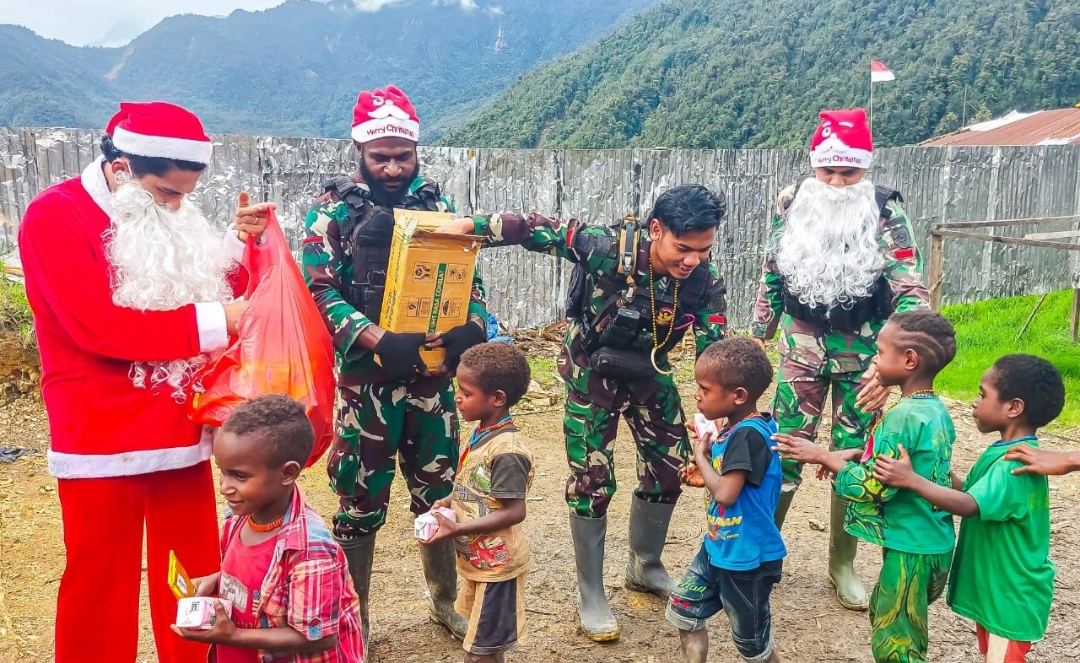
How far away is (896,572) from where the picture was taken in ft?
9.08

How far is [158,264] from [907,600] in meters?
2.68

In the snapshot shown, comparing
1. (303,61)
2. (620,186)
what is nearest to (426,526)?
(620,186)

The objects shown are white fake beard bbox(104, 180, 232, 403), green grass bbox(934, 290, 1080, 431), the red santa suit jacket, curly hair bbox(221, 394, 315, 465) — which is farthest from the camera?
green grass bbox(934, 290, 1080, 431)

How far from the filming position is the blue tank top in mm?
2775

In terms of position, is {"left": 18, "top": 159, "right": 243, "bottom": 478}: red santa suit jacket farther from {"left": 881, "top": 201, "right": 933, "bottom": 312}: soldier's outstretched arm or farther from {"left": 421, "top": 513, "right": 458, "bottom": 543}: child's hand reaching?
{"left": 881, "top": 201, "right": 933, "bottom": 312}: soldier's outstretched arm

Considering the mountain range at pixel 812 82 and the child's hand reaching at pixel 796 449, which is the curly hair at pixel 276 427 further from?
the mountain range at pixel 812 82

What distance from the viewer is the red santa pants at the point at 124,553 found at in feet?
8.27

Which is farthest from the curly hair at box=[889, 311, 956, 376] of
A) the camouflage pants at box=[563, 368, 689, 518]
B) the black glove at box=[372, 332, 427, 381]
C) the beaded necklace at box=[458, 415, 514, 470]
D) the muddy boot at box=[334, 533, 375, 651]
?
the muddy boot at box=[334, 533, 375, 651]

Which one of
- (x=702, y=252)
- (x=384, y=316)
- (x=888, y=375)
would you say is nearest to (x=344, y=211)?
(x=384, y=316)

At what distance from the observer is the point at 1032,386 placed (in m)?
2.65

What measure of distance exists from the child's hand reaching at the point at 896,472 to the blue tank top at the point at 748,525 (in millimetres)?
345

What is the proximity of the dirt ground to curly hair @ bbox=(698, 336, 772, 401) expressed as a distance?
1.43 m

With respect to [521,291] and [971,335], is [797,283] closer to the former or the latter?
[521,291]

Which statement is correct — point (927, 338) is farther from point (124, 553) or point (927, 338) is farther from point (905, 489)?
point (124, 553)
